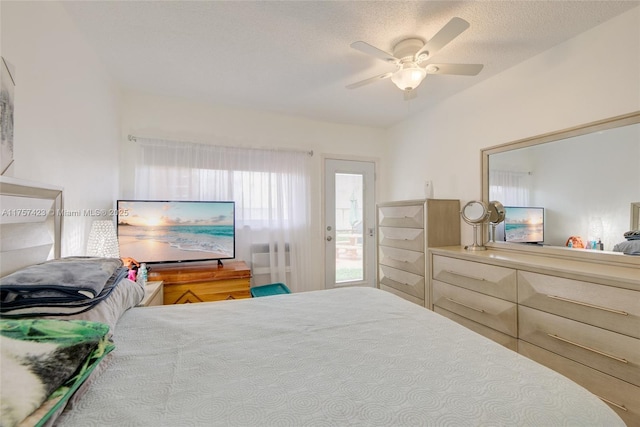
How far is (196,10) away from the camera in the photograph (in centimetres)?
162

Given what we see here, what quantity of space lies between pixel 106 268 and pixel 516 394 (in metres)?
Answer: 1.57

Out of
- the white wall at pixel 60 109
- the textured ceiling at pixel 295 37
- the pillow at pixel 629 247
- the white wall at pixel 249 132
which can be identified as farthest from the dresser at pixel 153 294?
the pillow at pixel 629 247

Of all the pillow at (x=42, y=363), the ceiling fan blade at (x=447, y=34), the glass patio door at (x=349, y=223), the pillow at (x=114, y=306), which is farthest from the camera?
the glass patio door at (x=349, y=223)

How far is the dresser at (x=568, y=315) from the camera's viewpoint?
129cm

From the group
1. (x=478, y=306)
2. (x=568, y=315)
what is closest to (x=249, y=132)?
(x=478, y=306)

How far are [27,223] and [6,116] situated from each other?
44cm

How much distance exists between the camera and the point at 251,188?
10.3ft

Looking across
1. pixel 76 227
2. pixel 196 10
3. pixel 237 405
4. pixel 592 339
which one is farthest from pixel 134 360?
pixel 592 339

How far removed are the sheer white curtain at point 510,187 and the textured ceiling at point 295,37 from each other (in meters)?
0.90

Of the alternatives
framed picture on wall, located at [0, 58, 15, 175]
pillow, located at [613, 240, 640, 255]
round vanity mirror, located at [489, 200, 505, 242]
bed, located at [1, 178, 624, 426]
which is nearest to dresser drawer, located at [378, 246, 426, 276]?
round vanity mirror, located at [489, 200, 505, 242]

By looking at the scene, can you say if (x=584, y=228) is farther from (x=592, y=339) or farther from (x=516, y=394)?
(x=516, y=394)

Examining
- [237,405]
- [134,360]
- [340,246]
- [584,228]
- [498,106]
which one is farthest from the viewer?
[340,246]

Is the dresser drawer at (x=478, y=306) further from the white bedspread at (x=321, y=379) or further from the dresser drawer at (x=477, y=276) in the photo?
the white bedspread at (x=321, y=379)

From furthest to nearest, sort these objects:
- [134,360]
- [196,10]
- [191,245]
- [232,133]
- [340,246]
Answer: [340,246] < [232,133] < [191,245] < [196,10] < [134,360]
